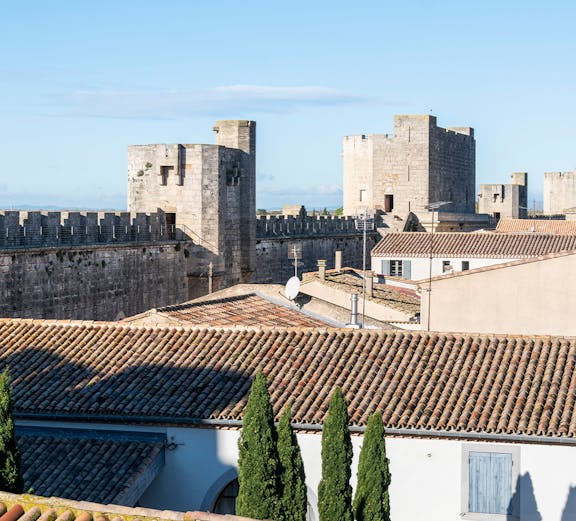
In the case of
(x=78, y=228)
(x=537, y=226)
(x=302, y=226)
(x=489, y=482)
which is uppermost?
(x=78, y=228)

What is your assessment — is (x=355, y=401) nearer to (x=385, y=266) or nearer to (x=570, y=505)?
(x=570, y=505)

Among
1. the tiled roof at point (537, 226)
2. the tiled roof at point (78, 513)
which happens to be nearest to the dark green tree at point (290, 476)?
the tiled roof at point (78, 513)

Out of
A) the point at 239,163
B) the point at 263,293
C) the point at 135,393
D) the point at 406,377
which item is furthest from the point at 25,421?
the point at 239,163

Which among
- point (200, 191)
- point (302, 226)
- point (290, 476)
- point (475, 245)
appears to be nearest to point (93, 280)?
point (200, 191)

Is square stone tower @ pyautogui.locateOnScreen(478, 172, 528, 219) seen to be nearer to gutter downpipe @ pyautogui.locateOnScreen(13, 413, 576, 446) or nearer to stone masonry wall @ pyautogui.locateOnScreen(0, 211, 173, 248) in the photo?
stone masonry wall @ pyautogui.locateOnScreen(0, 211, 173, 248)

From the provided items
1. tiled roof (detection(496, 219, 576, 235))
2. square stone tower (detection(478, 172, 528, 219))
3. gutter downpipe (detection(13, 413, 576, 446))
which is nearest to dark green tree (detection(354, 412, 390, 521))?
gutter downpipe (detection(13, 413, 576, 446))

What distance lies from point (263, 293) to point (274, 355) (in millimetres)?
7714

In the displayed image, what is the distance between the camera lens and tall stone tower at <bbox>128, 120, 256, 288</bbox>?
29.0 meters

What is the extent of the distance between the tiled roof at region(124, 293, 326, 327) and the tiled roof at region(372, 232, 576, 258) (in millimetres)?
10917

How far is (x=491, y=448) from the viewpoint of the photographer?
41.7 feet

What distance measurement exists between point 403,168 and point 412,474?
33607 mm

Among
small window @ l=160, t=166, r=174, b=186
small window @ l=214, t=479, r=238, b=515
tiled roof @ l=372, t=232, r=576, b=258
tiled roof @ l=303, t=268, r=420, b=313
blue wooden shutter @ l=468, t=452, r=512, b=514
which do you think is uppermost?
small window @ l=160, t=166, r=174, b=186

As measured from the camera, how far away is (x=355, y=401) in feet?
44.1

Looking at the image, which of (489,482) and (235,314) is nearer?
(489,482)
